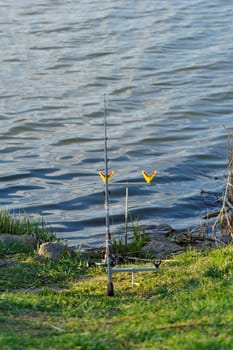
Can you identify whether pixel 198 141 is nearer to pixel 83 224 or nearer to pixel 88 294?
pixel 83 224

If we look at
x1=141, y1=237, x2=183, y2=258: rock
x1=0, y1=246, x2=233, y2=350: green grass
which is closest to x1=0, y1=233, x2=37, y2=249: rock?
x1=0, y1=246, x2=233, y2=350: green grass

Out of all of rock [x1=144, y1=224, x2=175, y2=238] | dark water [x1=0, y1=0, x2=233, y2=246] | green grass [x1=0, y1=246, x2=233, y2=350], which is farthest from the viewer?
dark water [x1=0, y1=0, x2=233, y2=246]

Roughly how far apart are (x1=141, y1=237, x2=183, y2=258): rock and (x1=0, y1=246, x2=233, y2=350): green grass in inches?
37.3

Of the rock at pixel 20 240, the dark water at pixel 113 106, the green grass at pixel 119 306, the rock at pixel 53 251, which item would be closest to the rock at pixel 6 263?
the green grass at pixel 119 306

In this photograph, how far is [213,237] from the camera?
1019 cm

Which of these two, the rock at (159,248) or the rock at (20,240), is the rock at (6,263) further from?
the rock at (159,248)

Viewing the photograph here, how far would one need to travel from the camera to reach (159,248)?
988 centimetres

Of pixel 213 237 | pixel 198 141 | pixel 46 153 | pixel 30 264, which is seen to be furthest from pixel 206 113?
pixel 30 264

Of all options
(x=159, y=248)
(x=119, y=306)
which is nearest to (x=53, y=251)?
(x=159, y=248)

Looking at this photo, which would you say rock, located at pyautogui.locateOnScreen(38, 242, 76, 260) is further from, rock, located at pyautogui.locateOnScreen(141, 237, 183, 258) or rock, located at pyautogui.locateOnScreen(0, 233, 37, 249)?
rock, located at pyautogui.locateOnScreen(141, 237, 183, 258)

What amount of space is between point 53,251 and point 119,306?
7.12 feet

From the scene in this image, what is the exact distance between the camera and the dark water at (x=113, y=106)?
42.7 feet

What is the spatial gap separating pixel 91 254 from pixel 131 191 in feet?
12.9

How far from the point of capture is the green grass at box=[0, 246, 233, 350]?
17.1ft
